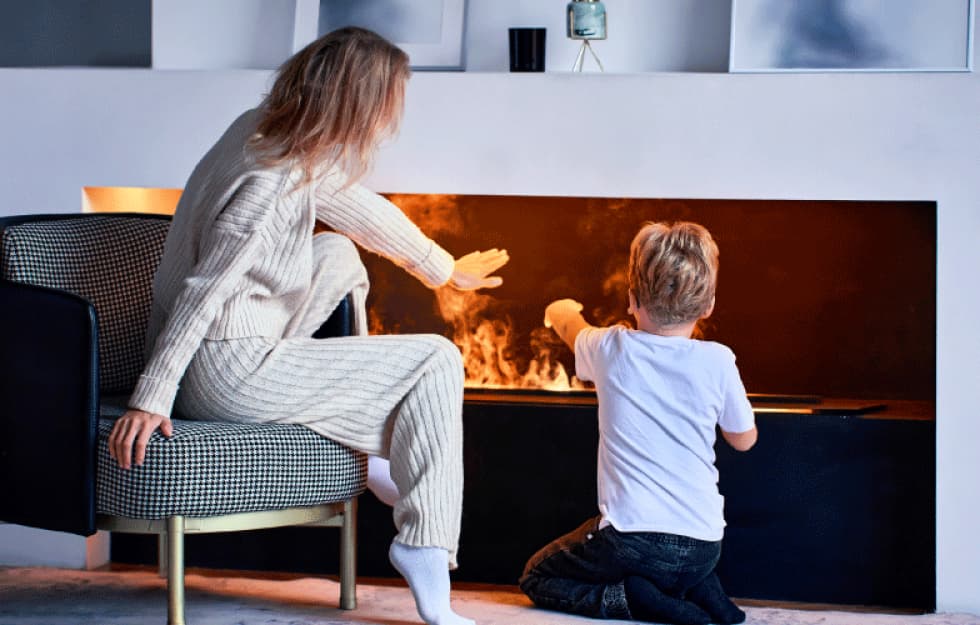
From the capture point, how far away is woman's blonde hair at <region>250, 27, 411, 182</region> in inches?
81.0

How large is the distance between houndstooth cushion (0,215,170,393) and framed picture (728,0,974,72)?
131cm

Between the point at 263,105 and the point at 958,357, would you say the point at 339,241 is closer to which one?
the point at 263,105

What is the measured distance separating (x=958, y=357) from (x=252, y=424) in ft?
4.64

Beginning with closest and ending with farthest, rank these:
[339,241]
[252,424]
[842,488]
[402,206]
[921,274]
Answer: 1. [252,424]
2. [339,241]
3. [842,488]
4. [921,274]
5. [402,206]

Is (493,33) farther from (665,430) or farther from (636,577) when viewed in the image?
(636,577)

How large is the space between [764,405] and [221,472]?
48.1 inches

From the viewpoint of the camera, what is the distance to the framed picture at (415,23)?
8.99 feet

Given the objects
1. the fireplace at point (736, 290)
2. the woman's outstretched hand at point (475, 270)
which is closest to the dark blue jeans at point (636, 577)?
the woman's outstretched hand at point (475, 270)

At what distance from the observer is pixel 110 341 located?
7.82ft

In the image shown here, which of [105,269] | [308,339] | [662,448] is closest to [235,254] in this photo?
[308,339]

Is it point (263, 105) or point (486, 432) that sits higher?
point (263, 105)

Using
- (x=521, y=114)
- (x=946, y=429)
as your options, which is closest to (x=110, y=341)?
(x=521, y=114)

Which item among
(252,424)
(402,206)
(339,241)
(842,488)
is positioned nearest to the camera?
(252,424)

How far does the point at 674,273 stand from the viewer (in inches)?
88.0
